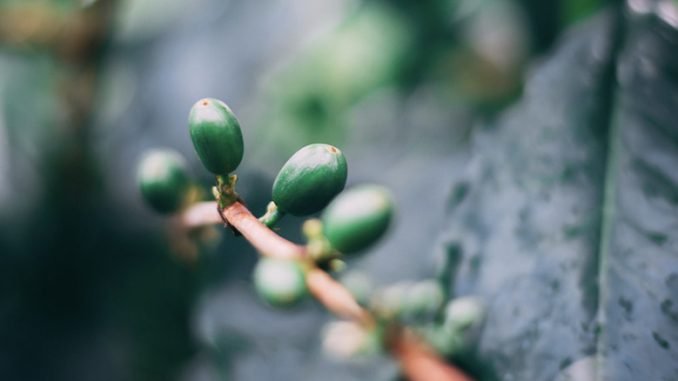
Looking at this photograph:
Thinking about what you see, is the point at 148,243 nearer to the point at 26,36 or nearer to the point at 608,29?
the point at 26,36

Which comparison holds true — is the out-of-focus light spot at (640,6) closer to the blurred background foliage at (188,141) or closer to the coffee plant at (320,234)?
the blurred background foliage at (188,141)

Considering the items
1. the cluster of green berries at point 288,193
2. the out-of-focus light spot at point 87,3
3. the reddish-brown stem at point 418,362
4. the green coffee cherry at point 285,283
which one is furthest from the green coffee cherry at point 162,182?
the out-of-focus light spot at point 87,3

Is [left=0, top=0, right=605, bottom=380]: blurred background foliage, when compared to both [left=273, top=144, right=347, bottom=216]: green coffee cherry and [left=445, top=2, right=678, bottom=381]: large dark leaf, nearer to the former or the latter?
[left=445, top=2, right=678, bottom=381]: large dark leaf

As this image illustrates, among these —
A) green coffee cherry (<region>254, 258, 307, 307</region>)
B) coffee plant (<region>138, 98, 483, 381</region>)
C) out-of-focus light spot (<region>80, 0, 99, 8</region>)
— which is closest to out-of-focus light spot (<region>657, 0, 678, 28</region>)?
coffee plant (<region>138, 98, 483, 381</region>)

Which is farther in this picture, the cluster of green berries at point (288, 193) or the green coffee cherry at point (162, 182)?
the green coffee cherry at point (162, 182)

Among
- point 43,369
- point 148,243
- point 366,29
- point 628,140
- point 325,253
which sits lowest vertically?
point 325,253

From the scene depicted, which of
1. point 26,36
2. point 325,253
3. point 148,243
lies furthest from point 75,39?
point 325,253
